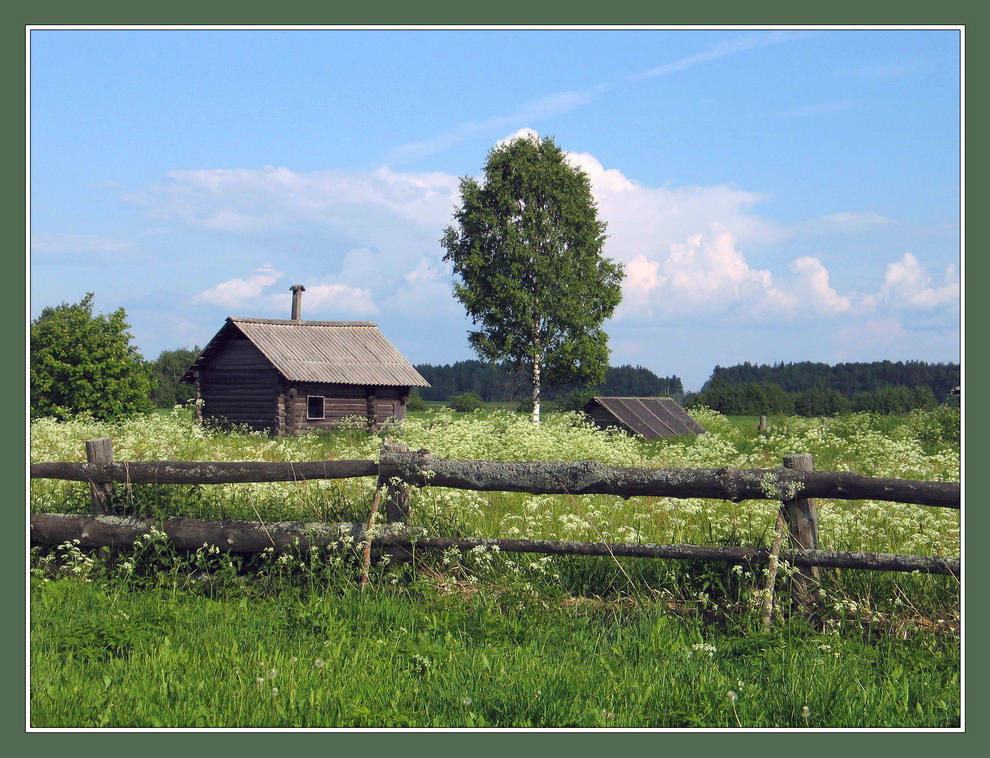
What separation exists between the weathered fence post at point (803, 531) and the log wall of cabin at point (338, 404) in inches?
869

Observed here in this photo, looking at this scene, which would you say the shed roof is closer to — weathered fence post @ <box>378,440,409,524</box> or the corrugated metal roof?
the corrugated metal roof

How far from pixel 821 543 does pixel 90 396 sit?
25438mm

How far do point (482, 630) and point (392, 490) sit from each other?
5.72ft

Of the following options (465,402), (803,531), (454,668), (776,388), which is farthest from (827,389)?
(454,668)

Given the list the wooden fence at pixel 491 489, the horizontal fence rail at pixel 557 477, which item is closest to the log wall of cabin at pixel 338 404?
the wooden fence at pixel 491 489

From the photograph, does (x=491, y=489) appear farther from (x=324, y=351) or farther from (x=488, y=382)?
(x=488, y=382)

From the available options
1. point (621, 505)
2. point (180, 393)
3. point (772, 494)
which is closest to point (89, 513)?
point (621, 505)

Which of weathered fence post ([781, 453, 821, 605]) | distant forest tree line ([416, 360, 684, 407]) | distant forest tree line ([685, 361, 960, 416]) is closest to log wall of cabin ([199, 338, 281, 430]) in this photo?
distant forest tree line ([685, 361, 960, 416])

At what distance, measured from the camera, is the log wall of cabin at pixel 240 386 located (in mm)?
28188

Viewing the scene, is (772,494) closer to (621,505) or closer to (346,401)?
(621,505)

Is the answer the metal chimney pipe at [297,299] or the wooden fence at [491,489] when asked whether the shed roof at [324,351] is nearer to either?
the metal chimney pipe at [297,299]

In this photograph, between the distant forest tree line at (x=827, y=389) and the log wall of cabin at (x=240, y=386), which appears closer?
the distant forest tree line at (x=827, y=389)

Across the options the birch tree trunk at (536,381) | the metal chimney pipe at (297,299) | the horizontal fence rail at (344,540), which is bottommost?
the horizontal fence rail at (344,540)

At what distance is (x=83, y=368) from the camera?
87.6 feet
